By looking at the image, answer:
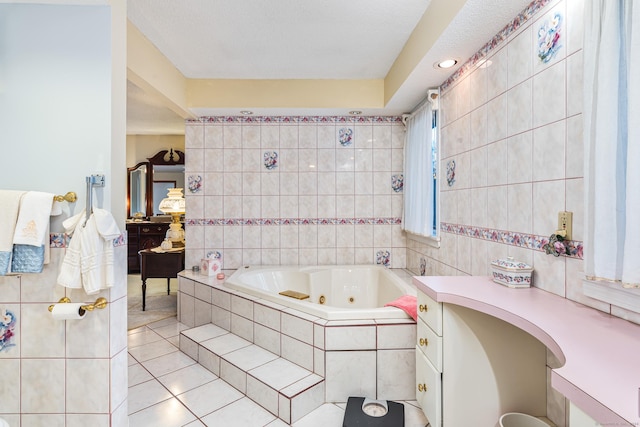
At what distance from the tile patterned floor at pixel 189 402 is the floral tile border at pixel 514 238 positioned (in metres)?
1.03

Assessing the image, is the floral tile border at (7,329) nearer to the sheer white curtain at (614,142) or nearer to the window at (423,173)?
the sheer white curtain at (614,142)

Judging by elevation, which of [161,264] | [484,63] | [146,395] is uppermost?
[484,63]

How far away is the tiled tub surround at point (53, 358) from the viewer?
4.46 feet

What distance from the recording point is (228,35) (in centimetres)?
218

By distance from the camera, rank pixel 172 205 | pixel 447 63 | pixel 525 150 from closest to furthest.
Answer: pixel 525 150 < pixel 447 63 < pixel 172 205

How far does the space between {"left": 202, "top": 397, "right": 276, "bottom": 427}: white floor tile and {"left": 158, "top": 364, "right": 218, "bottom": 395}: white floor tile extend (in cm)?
35

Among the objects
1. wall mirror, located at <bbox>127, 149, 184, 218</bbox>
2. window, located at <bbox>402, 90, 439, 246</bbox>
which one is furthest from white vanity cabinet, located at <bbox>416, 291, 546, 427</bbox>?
wall mirror, located at <bbox>127, 149, 184, 218</bbox>

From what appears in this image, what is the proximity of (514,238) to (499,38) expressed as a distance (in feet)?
3.47

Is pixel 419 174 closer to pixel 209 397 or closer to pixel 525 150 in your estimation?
pixel 525 150

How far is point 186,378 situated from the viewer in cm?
205

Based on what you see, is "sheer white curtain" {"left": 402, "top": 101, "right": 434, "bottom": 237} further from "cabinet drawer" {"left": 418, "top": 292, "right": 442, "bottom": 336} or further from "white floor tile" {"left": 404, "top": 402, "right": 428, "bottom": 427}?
"white floor tile" {"left": 404, "top": 402, "right": 428, "bottom": 427}

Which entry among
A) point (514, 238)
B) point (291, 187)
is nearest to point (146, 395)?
point (291, 187)

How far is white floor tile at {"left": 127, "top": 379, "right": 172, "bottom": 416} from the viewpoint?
1.78 metres

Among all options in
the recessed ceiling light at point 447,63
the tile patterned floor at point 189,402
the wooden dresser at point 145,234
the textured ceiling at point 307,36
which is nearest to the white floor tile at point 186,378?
the tile patterned floor at point 189,402
